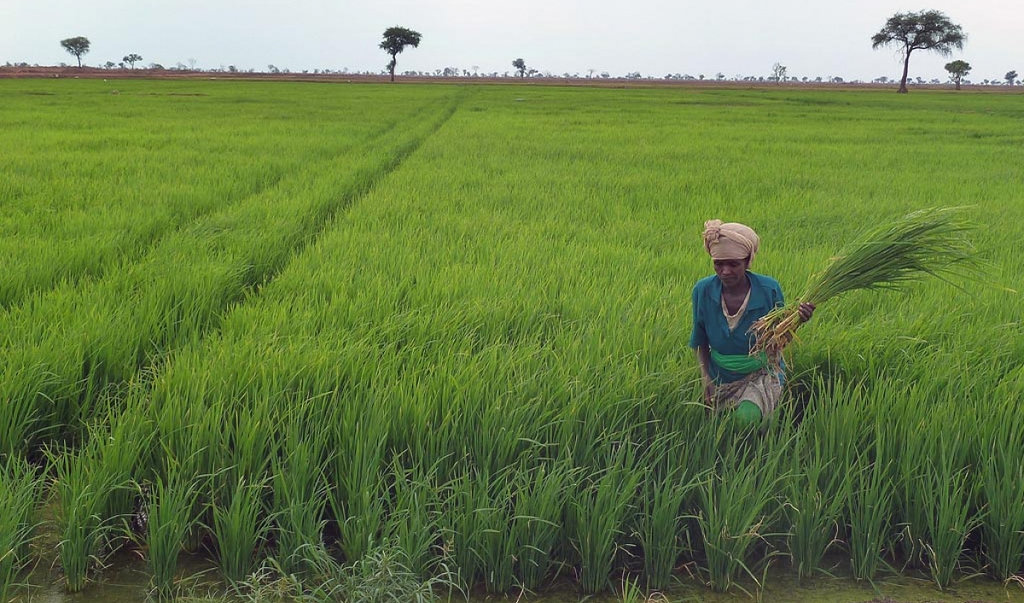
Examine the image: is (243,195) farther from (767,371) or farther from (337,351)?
(767,371)

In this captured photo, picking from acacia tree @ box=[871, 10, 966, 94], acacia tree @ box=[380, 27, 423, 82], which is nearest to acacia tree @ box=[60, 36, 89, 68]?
acacia tree @ box=[380, 27, 423, 82]

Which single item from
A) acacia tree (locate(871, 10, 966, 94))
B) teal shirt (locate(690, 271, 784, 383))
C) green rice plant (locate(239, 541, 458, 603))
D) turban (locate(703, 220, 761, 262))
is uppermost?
acacia tree (locate(871, 10, 966, 94))

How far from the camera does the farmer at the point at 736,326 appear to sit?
171 cm

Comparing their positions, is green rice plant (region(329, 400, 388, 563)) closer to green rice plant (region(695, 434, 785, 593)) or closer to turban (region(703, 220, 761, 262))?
green rice plant (region(695, 434, 785, 593))

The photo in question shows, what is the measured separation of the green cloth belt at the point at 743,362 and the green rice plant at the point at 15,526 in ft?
5.55

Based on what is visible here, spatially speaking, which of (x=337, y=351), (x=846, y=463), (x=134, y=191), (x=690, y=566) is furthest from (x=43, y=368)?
(x=134, y=191)

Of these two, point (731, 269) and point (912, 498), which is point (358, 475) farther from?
point (912, 498)

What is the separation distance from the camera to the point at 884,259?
5.60ft

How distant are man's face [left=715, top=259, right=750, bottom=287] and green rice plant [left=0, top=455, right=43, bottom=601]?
5.52 ft

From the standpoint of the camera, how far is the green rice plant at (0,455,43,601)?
1347 mm

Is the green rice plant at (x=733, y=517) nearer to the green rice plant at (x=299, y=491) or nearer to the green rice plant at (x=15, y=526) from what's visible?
the green rice plant at (x=299, y=491)

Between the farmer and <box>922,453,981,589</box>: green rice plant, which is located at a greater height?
the farmer

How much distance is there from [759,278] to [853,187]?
621 centimetres

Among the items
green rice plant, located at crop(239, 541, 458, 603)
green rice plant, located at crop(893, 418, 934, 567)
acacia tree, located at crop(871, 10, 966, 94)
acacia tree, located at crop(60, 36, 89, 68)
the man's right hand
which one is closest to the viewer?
green rice plant, located at crop(239, 541, 458, 603)
